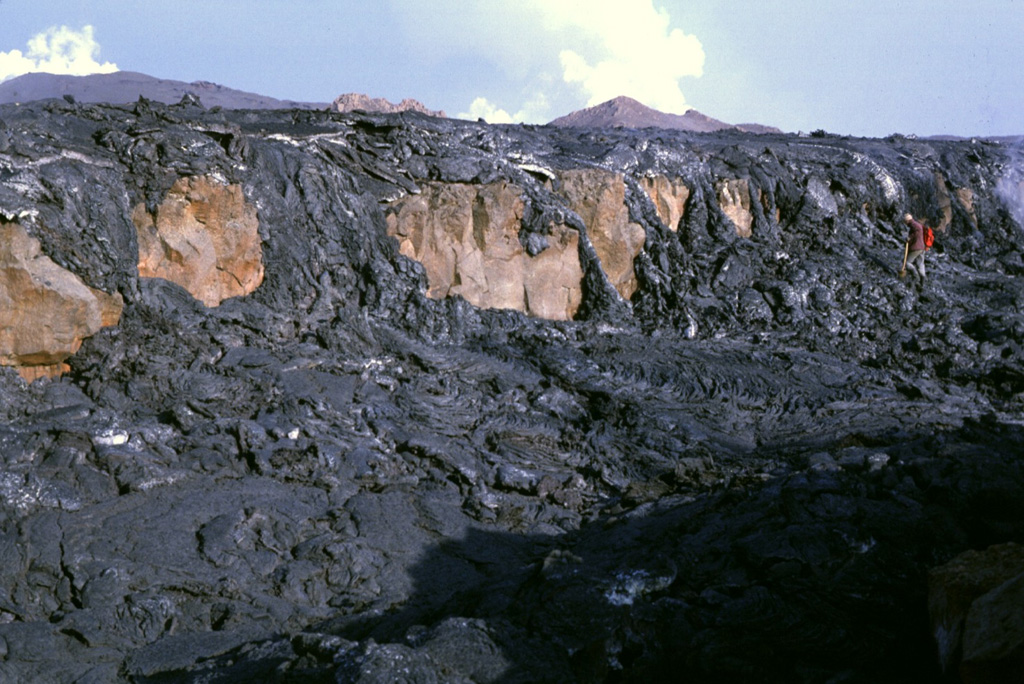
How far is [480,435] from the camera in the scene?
25.4 ft

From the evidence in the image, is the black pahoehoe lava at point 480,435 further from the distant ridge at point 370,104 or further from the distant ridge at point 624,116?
the distant ridge at point 624,116

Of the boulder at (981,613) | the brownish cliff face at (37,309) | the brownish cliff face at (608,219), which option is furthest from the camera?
the brownish cliff face at (608,219)

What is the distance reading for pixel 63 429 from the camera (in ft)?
21.2

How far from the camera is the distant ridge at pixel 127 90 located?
28.0 metres

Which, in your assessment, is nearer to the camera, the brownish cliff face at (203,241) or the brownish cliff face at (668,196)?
the brownish cliff face at (203,241)

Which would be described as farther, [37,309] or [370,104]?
[370,104]

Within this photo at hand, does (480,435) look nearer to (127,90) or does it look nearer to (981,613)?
(981,613)

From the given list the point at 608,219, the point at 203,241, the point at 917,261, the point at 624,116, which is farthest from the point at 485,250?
the point at 624,116

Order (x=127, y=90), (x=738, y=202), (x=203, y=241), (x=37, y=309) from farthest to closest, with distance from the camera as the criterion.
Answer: (x=127, y=90) < (x=738, y=202) < (x=203, y=241) < (x=37, y=309)

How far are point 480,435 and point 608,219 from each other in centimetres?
444

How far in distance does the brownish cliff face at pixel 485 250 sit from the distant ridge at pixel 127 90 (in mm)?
18938

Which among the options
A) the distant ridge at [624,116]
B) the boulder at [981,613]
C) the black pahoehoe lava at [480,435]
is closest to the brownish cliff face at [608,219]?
the black pahoehoe lava at [480,435]

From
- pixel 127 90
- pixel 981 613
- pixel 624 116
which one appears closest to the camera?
pixel 981 613

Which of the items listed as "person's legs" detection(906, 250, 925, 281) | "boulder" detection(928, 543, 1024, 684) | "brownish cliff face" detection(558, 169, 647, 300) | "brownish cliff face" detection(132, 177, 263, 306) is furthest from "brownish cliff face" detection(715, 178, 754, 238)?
"boulder" detection(928, 543, 1024, 684)
